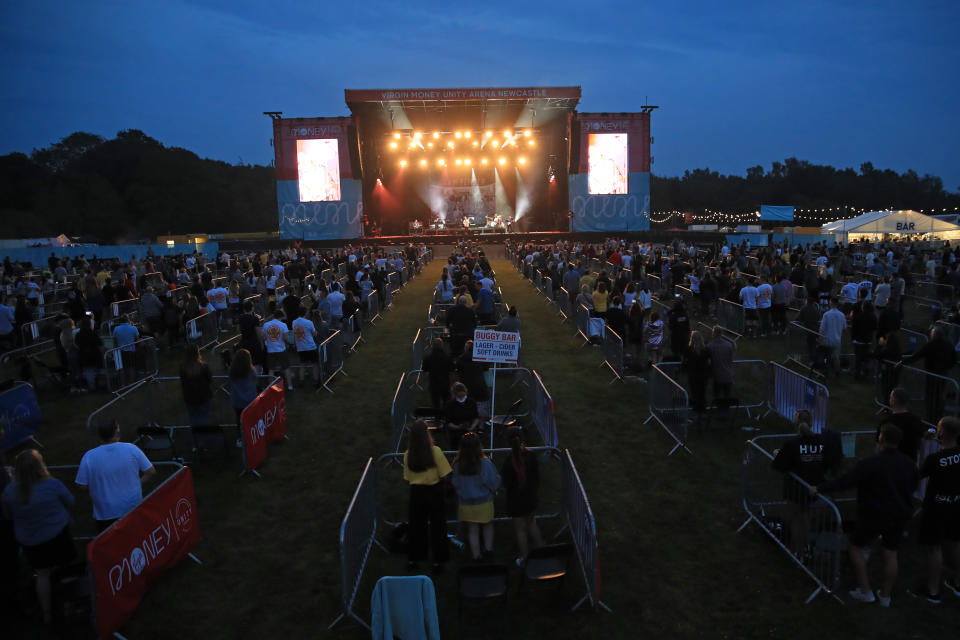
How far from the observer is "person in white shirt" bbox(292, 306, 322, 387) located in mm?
11883

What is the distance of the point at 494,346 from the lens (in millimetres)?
9273

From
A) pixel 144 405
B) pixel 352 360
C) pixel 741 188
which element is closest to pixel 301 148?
pixel 352 360

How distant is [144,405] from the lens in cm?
1012

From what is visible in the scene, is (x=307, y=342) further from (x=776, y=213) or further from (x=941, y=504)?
(x=776, y=213)

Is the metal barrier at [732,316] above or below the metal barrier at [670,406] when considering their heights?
above

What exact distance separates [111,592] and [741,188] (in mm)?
96172

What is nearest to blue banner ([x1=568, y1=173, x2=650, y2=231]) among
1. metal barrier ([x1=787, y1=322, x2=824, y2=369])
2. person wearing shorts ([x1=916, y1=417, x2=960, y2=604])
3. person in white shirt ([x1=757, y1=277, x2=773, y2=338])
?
person in white shirt ([x1=757, y1=277, x2=773, y2=338])

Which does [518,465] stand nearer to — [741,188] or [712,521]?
[712,521]

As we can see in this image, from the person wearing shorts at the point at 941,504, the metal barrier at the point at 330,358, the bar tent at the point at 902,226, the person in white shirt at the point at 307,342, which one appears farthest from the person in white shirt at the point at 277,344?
the bar tent at the point at 902,226

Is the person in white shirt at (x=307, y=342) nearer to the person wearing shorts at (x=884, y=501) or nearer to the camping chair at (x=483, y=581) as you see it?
the camping chair at (x=483, y=581)

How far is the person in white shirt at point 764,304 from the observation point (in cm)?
1577

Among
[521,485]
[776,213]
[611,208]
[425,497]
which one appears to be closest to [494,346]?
A: [521,485]

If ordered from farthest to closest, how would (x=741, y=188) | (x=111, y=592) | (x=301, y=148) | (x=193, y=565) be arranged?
(x=741, y=188)
(x=301, y=148)
(x=193, y=565)
(x=111, y=592)

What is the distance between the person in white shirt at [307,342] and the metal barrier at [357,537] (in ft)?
19.5
